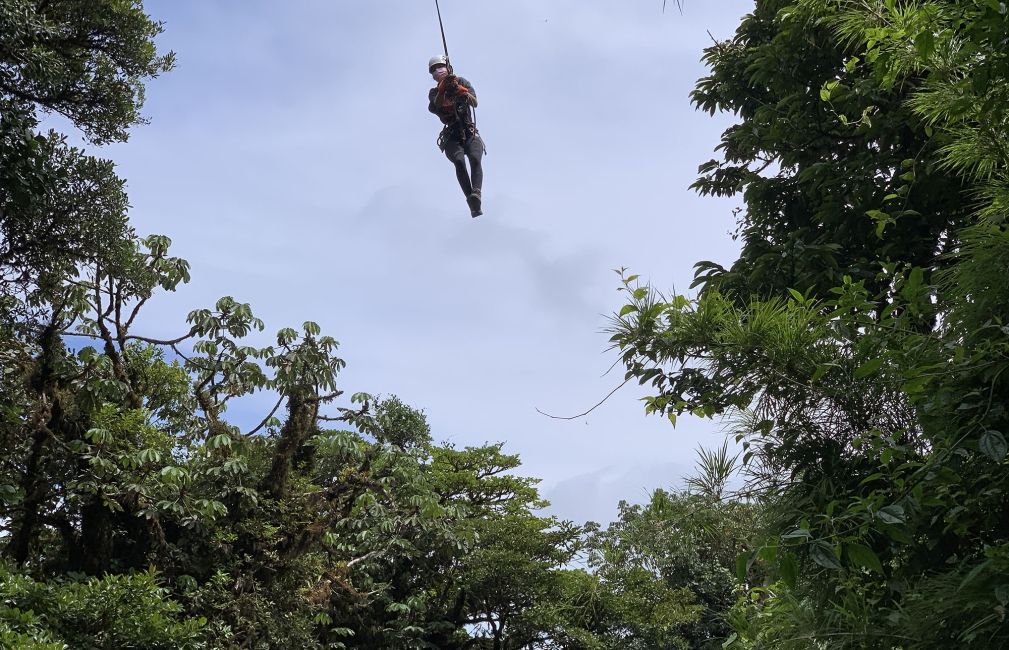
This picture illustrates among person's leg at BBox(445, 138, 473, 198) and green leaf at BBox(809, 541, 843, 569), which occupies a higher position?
person's leg at BBox(445, 138, 473, 198)

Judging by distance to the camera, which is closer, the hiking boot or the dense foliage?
the dense foliage

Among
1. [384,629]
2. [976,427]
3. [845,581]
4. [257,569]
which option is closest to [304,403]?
[257,569]

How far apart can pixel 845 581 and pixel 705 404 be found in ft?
3.00

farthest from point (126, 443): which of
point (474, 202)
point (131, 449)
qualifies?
point (474, 202)

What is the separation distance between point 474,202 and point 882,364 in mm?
4686

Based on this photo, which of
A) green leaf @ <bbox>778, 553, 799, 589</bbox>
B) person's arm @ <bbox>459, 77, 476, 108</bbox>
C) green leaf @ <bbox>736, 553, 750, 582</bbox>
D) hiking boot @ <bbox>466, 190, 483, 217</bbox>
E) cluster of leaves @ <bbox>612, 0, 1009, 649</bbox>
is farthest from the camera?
hiking boot @ <bbox>466, 190, 483, 217</bbox>

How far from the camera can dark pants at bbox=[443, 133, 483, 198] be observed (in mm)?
7227

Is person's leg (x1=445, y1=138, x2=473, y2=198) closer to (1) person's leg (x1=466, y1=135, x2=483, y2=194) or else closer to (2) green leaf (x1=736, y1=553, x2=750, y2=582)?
(1) person's leg (x1=466, y1=135, x2=483, y2=194)

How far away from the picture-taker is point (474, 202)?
7359 millimetres

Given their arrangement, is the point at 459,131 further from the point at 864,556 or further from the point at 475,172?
the point at 864,556

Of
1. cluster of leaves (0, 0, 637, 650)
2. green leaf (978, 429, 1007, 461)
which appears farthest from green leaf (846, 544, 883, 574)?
cluster of leaves (0, 0, 637, 650)

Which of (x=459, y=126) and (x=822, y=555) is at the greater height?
(x=459, y=126)

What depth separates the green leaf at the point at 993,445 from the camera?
2.38 metres

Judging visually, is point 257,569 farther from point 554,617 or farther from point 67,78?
point 554,617
